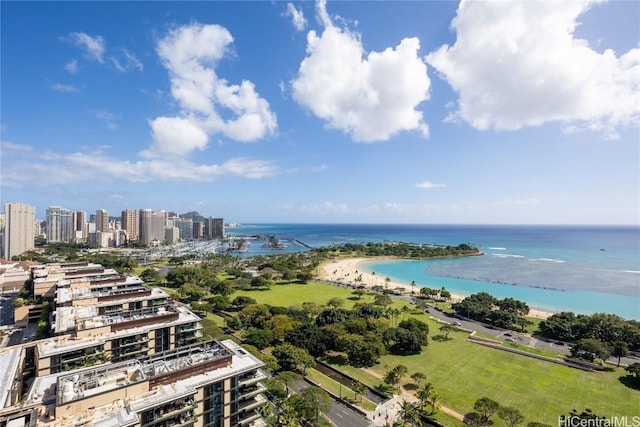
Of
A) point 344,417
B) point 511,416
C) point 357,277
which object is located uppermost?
point 511,416

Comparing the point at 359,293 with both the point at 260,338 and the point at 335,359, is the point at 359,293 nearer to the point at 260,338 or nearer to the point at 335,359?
the point at 335,359

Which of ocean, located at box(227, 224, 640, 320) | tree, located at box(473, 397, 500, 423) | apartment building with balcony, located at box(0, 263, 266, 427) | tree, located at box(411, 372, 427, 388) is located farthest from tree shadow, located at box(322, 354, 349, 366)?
ocean, located at box(227, 224, 640, 320)

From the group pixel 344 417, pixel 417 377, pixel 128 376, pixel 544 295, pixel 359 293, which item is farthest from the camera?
pixel 544 295

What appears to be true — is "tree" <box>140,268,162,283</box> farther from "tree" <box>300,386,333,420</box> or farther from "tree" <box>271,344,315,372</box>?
"tree" <box>300,386,333,420</box>

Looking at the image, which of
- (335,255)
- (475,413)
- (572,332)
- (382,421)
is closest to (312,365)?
(382,421)

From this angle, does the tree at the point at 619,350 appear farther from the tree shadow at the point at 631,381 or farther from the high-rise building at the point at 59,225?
the high-rise building at the point at 59,225

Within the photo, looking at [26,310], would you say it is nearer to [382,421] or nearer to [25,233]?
[382,421]

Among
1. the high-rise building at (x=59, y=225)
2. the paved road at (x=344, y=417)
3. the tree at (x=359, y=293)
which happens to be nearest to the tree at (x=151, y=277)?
the tree at (x=359, y=293)

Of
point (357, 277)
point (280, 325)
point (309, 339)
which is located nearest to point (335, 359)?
point (309, 339)
